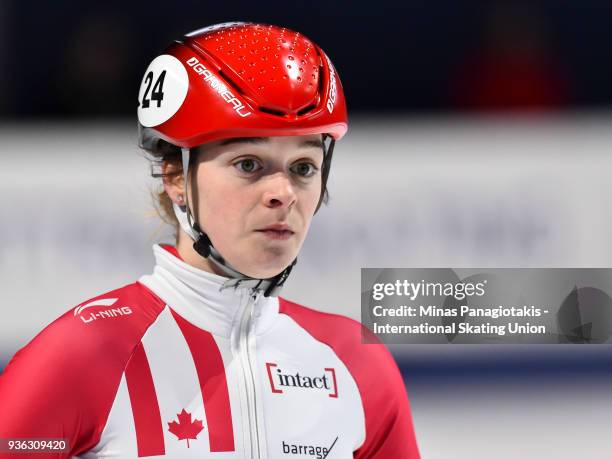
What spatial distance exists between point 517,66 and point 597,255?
1454 mm

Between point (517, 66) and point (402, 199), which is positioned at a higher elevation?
point (517, 66)

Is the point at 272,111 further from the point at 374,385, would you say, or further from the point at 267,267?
the point at 374,385

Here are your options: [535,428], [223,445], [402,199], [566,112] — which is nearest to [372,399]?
[223,445]

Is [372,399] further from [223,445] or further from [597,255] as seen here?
[597,255]

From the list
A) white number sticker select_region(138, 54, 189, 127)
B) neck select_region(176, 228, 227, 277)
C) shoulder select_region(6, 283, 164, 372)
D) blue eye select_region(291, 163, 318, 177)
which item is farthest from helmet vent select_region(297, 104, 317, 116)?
shoulder select_region(6, 283, 164, 372)

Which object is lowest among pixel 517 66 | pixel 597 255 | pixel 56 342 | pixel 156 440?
pixel 156 440

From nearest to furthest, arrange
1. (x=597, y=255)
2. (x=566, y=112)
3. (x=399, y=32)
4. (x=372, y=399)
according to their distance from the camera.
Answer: (x=372, y=399)
(x=597, y=255)
(x=566, y=112)
(x=399, y=32)

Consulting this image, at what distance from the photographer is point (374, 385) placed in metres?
2.17

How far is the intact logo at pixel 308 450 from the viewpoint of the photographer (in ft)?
6.69

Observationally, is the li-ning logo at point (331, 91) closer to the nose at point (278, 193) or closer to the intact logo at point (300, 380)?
the nose at point (278, 193)

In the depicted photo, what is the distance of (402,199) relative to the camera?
2.97 m

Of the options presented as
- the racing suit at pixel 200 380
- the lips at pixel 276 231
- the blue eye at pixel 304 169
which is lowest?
the racing suit at pixel 200 380

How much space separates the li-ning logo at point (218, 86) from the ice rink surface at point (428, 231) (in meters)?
0.45

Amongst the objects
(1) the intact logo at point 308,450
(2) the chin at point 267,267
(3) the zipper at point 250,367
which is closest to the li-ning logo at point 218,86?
(2) the chin at point 267,267
